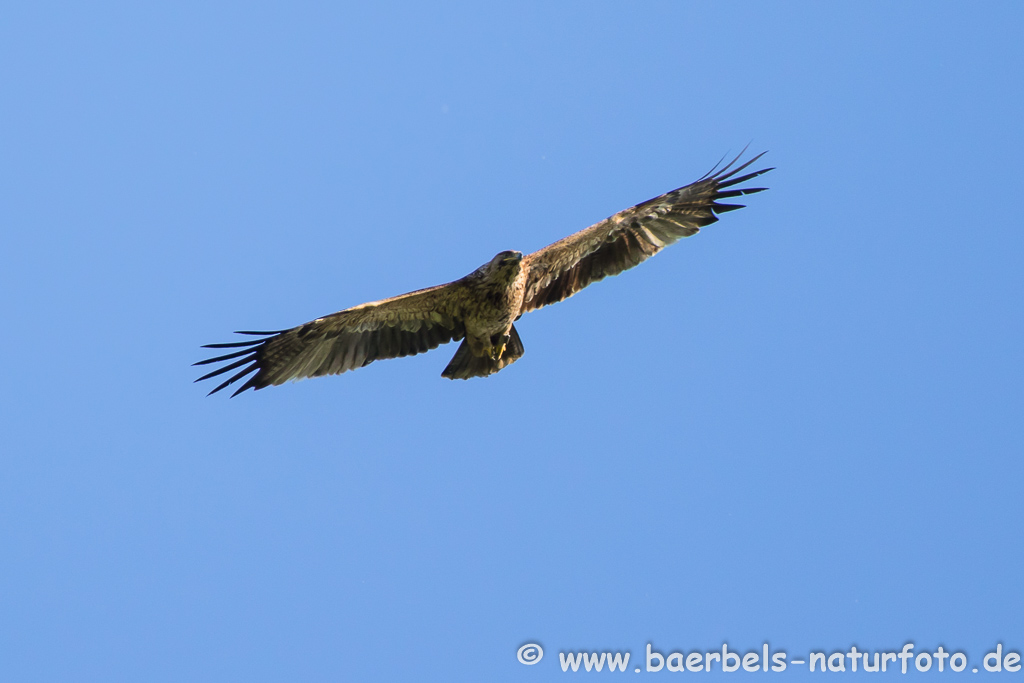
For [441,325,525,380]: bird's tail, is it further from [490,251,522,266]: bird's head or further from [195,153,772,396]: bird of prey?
[490,251,522,266]: bird's head

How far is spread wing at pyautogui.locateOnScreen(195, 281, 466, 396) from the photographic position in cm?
844

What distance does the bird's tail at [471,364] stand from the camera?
28.9 ft

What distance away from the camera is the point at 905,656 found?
25.5 ft

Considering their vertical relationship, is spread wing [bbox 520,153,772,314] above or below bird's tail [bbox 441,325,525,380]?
above

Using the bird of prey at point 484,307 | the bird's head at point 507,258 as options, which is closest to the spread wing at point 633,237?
the bird of prey at point 484,307

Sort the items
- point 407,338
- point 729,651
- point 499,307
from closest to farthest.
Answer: point 729,651 < point 499,307 < point 407,338

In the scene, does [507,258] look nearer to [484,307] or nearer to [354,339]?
[484,307]

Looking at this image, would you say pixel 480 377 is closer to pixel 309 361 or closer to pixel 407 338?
pixel 407 338

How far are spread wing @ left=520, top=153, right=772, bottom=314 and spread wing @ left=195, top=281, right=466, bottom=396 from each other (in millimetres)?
939

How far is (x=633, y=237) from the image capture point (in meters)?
9.34

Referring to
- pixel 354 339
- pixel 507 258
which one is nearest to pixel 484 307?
pixel 507 258

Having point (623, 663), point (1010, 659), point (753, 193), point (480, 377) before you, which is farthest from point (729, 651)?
point (753, 193)

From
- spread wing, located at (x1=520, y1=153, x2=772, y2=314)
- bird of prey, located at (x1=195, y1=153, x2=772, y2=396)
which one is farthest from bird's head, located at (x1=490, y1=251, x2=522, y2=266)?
spread wing, located at (x1=520, y1=153, x2=772, y2=314)

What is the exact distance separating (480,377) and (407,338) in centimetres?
87
